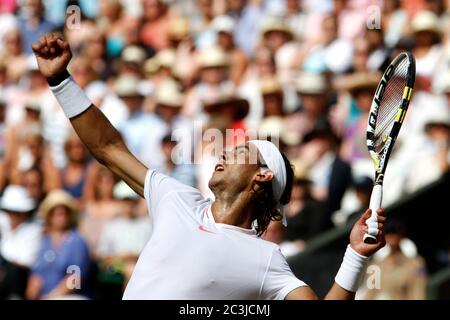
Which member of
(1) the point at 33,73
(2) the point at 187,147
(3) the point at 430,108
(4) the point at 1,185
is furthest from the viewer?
(1) the point at 33,73

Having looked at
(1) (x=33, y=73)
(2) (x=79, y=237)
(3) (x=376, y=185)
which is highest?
(3) (x=376, y=185)

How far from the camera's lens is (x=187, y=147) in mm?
10992

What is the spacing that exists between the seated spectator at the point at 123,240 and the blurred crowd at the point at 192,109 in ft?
Result: 0.04

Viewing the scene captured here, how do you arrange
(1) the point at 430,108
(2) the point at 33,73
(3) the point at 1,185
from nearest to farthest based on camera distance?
1. (1) the point at 430,108
2. (3) the point at 1,185
3. (2) the point at 33,73

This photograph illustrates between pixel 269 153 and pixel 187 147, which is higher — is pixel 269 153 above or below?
above

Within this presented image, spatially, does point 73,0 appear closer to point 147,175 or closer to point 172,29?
point 172,29

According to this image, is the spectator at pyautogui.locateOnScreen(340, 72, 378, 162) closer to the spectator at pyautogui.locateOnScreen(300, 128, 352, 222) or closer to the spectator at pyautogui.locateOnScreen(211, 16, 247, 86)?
the spectator at pyautogui.locateOnScreen(300, 128, 352, 222)

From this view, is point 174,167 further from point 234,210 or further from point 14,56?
point 234,210

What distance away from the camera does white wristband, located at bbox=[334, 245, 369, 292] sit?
5281 millimetres

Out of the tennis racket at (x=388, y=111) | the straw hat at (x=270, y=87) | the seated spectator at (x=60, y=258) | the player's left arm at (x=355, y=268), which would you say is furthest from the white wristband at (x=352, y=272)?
the straw hat at (x=270, y=87)

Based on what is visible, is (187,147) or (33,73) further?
(33,73)

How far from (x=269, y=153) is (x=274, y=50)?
635cm

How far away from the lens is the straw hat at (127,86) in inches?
484

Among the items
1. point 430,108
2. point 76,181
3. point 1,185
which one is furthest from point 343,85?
point 1,185
